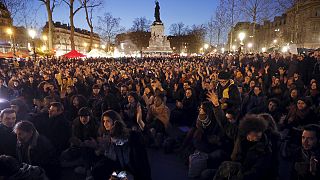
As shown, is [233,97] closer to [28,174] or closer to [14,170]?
[28,174]

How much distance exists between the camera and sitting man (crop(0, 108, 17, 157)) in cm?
494

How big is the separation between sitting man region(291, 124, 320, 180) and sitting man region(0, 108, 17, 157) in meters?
4.36

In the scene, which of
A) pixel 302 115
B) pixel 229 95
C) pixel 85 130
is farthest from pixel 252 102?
pixel 85 130

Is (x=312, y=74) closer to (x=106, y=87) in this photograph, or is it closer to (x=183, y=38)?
(x=106, y=87)

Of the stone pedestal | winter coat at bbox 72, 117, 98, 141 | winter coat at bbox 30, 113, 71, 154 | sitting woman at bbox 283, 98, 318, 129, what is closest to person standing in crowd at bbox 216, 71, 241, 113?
sitting woman at bbox 283, 98, 318, 129

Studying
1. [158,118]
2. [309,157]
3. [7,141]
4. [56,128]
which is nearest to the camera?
[309,157]

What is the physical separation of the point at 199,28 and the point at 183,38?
249 inches

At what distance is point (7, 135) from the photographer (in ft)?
16.5

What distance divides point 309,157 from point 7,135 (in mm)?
4710

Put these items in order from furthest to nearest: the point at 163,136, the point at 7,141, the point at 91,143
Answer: the point at 163,136
the point at 91,143
the point at 7,141

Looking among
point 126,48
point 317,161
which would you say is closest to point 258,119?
point 317,161

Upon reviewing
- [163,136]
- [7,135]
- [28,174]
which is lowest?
[163,136]

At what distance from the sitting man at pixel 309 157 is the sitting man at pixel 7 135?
4364 mm

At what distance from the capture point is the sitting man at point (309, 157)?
4027 millimetres
